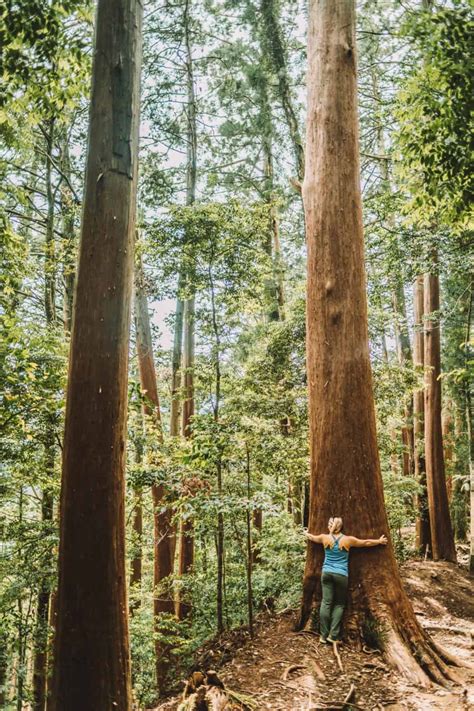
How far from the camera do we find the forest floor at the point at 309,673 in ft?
12.3

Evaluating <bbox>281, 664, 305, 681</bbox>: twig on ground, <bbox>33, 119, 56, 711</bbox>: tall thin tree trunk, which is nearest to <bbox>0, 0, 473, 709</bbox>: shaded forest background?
<bbox>33, 119, 56, 711</bbox>: tall thin tree trunk

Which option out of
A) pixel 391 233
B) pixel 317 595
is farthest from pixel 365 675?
pixel 391 233

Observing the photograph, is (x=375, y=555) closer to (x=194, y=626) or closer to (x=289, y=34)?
(x=194, y=626)

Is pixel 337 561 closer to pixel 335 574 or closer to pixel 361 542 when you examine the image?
pixel 335 574

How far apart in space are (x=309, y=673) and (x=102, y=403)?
3.24m

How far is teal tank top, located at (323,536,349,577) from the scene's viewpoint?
4918mm

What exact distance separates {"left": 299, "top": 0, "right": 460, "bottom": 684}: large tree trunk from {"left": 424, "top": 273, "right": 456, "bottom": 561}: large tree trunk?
22.0 ft

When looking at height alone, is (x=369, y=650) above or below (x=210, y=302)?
below

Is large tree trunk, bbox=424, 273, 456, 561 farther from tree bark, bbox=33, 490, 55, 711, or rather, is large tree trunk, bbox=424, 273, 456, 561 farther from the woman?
tree bark, bbox=33, 490, 55, 711

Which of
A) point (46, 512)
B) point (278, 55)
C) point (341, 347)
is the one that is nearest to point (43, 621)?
point (46, 512)

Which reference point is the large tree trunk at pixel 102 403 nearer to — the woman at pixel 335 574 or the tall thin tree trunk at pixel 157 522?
the woman at pixel 335 574

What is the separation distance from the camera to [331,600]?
4.89m

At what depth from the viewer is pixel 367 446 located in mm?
5266

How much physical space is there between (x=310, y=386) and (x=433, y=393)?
25.7 feet
